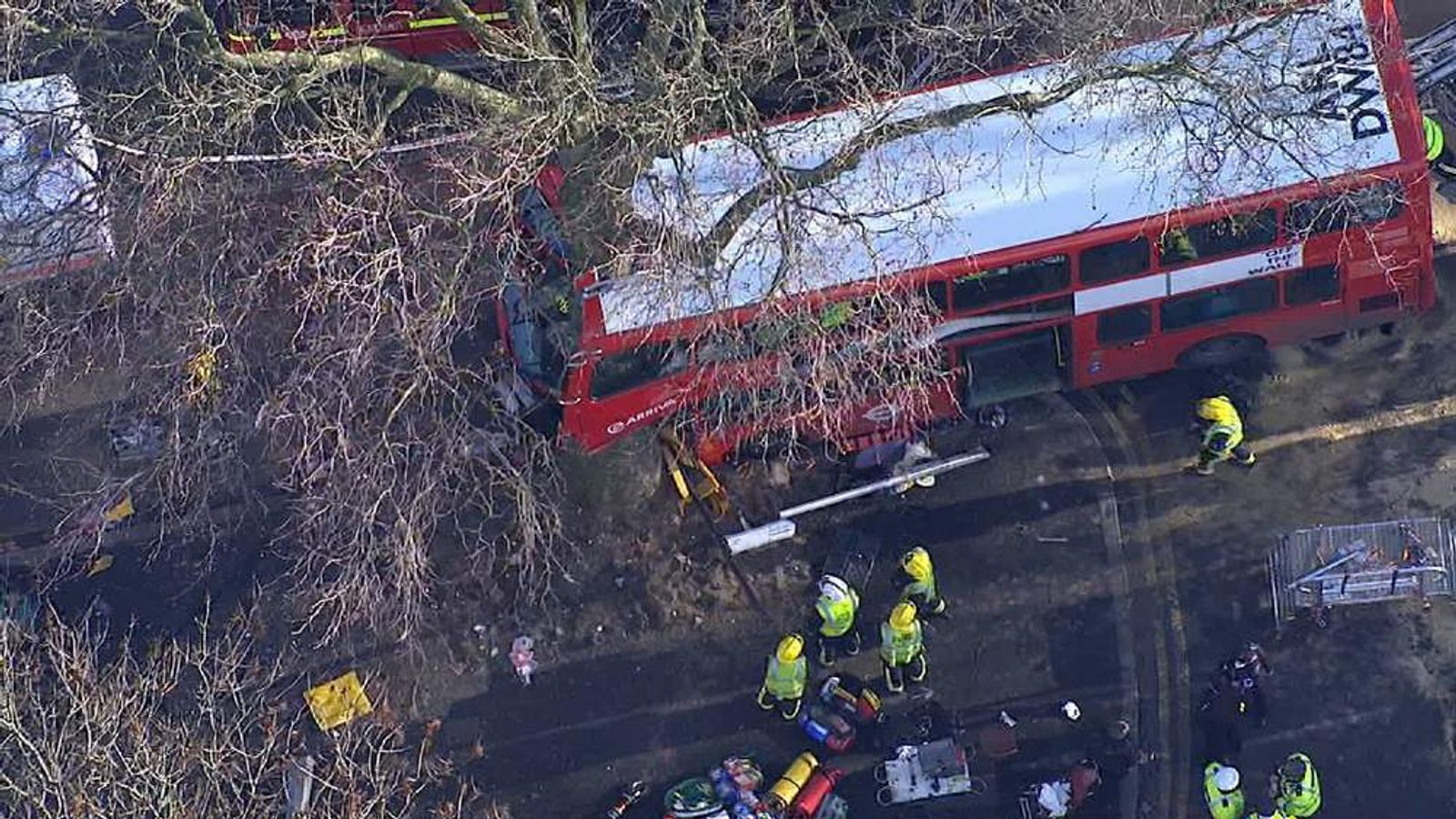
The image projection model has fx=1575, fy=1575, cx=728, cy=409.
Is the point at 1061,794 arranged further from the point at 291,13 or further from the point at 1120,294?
the point at 291,13

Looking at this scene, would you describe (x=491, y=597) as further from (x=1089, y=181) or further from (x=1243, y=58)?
(x=1243, y=58)

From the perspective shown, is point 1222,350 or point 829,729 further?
point 1222,350

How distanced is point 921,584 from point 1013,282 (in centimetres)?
348

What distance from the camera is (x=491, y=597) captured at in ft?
60.2

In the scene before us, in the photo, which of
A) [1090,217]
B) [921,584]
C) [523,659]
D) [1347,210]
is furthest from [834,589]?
[1347,210]

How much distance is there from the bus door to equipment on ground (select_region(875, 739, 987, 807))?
13.3 feet

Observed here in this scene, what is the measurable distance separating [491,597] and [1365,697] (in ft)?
32.0

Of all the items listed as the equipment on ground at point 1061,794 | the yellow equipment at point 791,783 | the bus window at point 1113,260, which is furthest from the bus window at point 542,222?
the equipment on ground at point 1061,794

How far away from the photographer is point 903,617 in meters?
16.5

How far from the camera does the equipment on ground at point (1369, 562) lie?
54.8ft

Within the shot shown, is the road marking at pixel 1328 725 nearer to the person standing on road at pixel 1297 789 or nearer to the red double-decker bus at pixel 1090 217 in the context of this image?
the person standing on road at pixel 1297 789

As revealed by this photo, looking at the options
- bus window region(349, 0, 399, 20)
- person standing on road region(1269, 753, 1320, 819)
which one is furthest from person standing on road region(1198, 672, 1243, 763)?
bus window region(349, 0, 399, 20)

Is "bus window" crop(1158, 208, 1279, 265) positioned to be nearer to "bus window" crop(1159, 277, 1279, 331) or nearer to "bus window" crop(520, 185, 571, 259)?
"bus window" crop(1159, 277, 1279, 331)

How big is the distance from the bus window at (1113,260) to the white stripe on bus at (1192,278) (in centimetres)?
12
